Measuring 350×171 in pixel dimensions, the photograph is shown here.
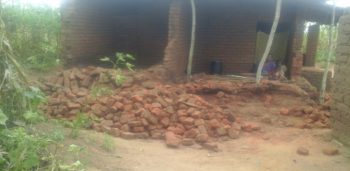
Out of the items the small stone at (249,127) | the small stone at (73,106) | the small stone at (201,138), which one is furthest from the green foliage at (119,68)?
the small stone at (249,127)

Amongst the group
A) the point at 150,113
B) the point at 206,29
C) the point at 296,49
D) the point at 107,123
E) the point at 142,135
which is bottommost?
the point at 142,135

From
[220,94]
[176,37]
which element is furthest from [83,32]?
[220,94]

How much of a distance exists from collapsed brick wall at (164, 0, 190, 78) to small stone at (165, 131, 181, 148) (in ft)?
9.58

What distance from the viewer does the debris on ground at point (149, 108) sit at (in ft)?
20.5

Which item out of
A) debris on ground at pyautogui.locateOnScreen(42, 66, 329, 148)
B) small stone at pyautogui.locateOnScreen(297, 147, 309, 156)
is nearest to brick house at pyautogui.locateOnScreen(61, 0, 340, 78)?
debris on ground at pyautogui.locateOnScreen(42, 66, 329, 148)

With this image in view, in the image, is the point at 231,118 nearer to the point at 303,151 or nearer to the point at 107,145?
the point at 303,151

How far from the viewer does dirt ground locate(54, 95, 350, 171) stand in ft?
16.1

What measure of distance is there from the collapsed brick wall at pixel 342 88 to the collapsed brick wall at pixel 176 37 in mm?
3565

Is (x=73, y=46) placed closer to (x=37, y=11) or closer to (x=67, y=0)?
(x=67, y=0)

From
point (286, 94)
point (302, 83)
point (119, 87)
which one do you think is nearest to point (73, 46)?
point (119, 87)

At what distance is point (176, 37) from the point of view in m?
9.04

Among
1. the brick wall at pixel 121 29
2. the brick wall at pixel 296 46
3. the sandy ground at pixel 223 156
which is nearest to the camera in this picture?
the sandy ground at pixel 223 156

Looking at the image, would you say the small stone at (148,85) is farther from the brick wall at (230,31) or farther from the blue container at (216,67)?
the blue container at (216,67)

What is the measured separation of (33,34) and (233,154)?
6.48m
